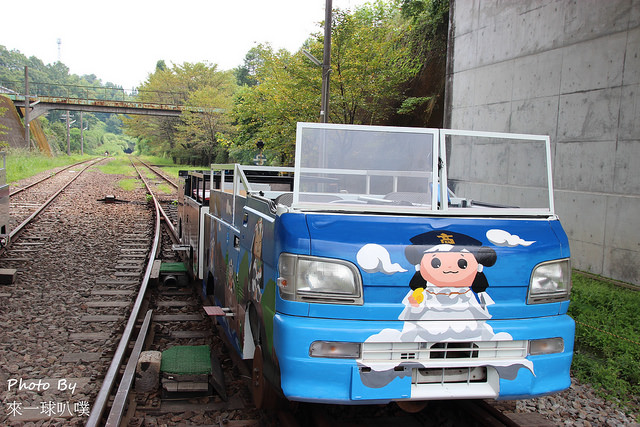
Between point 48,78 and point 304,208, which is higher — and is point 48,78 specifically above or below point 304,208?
above

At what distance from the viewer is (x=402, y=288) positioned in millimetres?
3115

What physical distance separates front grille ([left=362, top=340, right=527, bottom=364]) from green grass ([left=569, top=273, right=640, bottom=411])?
2.11m

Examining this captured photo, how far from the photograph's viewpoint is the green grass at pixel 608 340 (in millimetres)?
4965

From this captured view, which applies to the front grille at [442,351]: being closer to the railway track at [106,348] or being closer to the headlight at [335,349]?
the headlight at [335,349]

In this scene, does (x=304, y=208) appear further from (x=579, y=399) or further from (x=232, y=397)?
(x=579, y=399)

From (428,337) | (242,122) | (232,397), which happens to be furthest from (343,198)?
(242,122)

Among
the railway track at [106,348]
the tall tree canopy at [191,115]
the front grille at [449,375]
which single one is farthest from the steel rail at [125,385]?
the tall tree canopy at [191,115]

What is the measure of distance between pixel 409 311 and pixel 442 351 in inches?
12.2

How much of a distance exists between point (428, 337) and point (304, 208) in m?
1.03

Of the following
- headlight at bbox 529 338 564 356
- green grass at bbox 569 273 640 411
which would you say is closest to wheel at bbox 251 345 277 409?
headlight at bbox 529 338 564 356

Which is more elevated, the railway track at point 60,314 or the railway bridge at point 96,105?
the railway bridge at point 96,105

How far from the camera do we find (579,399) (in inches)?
182

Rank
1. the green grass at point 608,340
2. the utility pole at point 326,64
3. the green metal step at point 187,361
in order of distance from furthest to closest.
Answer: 1. the utility pole at point 326,64
2. the green grass at point 608,340
3. the green metal step at point 187,361

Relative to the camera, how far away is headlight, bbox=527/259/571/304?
3.35m
